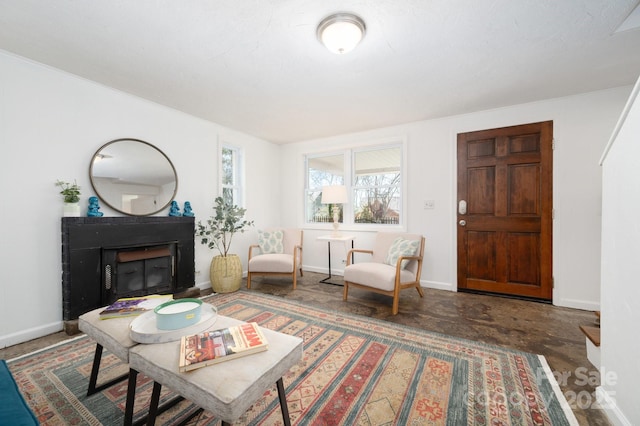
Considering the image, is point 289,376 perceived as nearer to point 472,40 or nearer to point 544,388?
point 544,388

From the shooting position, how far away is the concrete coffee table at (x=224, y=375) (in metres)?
0.87

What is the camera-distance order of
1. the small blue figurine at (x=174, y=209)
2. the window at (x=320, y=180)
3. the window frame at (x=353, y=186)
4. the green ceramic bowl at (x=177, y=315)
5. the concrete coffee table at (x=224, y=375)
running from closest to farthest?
the concrete coffee table at (x=224, y=375) → the green ceramic bowl at (x=177, y=315) → the small blue figurine at (x=174, y=209) → the window frame at (x=353, y=186) → the window at (x=320, y=180)

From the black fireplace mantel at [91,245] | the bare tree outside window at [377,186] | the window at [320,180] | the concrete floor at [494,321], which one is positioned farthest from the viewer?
the window at [320,180]

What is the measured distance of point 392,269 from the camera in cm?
296

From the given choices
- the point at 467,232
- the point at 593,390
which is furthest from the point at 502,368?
the point at 467,232

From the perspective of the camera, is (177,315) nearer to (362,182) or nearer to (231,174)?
(231,174)

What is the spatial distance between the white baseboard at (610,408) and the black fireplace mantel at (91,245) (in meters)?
3.80

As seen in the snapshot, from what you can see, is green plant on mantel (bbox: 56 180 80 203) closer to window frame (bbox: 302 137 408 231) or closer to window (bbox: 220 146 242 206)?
window (bbox: 220 146 242 206)

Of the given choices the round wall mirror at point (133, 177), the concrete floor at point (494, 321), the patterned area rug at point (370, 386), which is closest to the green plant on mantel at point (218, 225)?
the round wall mirror at point (133, 177)

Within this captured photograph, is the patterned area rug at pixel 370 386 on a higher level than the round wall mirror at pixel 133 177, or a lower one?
lower

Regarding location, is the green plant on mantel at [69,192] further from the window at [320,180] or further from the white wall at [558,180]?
the white wall at [558,180]

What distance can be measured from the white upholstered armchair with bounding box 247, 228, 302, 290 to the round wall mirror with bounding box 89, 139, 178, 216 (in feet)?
4.66

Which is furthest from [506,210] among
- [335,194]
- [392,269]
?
[335,194]

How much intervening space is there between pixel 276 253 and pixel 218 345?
9.83 ft
